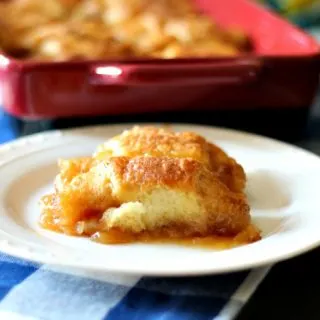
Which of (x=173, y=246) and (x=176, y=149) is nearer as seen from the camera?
(x=173, y=246)

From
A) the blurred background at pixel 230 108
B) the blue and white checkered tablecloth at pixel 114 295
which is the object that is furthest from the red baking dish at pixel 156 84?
the blue and white checkered tablecloth at pixel 114 295

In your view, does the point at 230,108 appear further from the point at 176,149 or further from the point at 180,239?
the point at 180,239

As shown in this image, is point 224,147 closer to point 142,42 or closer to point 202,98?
point 202,98

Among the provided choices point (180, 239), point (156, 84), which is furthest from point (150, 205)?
point (156, 84)

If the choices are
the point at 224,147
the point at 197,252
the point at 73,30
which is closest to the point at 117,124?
the point at 224,147

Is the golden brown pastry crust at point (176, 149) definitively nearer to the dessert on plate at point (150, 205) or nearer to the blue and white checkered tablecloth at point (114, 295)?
the dessert on plate at point (150, 205)

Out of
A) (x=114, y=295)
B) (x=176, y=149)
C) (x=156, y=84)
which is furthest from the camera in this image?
(x=156, y=84)
